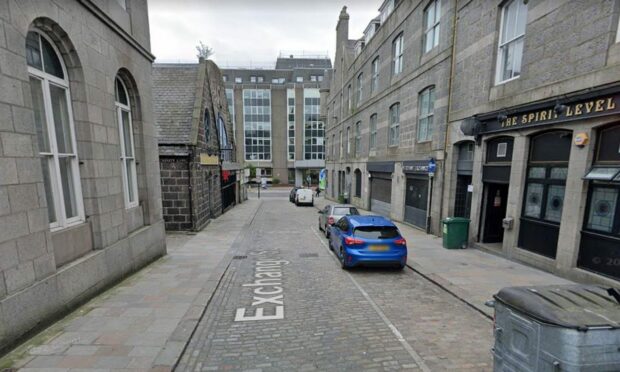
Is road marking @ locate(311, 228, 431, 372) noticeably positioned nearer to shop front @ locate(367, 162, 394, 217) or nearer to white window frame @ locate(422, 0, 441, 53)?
shop front @ locate(367, 162, 394, 217)

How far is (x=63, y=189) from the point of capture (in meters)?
5.00

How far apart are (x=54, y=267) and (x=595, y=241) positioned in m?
10.9

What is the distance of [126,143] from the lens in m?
7.20

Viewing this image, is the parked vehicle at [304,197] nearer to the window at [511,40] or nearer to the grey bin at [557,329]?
the window at [511,40]

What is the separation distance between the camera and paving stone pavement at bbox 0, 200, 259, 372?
357 cm

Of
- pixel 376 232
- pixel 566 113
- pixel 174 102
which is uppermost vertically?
pixel 174 102

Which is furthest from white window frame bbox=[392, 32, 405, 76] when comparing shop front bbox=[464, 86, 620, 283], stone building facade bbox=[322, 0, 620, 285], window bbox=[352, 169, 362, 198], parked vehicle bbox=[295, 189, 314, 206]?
parked vehicle bbox=[295, 189, 314, 206]

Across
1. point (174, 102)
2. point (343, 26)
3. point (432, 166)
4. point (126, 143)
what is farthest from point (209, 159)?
point (343, 26)

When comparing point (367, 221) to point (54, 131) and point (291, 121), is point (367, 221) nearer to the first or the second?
point (54, 131)

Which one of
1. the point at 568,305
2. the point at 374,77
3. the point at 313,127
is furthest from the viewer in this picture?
the point at 313,127

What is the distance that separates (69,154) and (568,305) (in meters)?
7.68

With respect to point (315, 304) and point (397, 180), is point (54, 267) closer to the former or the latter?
point (315, 304)

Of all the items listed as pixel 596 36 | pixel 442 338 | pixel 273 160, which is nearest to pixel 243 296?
pixel 442 338

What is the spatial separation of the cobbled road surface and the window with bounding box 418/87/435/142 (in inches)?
Result: 279
